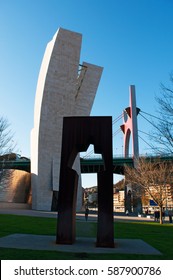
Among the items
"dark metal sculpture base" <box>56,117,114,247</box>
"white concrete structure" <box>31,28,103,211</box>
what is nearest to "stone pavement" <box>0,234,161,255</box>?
"dark metal sculpture base" <box>56,117,114,247</box>

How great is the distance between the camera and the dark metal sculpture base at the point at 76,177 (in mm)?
8742

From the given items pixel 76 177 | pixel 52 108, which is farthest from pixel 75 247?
pixel 52 108

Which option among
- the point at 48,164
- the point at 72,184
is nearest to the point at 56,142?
the point at 48,164

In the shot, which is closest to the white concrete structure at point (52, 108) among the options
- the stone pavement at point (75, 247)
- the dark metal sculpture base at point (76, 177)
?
the dark metal sculpture base at point (76, 177)

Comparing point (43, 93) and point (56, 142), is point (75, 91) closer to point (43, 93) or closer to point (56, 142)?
point (43, 93)

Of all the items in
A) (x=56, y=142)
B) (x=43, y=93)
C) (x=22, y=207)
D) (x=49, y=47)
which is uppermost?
(x=49, y=47)

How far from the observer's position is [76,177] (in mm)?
9516

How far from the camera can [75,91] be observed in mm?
45312

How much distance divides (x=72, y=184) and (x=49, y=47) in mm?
41102

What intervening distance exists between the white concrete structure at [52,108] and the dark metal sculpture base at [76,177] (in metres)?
32.9

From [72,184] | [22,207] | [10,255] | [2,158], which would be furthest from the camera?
[22,207]

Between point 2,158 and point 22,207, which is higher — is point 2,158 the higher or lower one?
the higher one

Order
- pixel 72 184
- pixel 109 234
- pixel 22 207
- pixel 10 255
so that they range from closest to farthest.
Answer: pixel 10 255 → pixel 109 234 → pixel 72 184 → pixel 22 207
